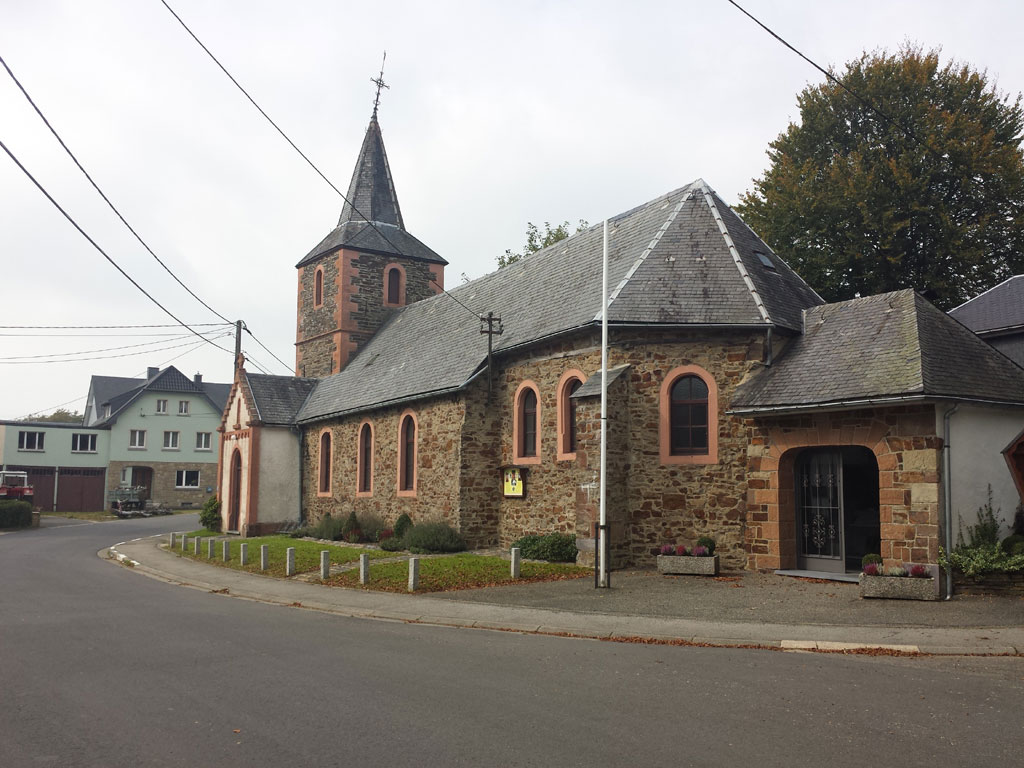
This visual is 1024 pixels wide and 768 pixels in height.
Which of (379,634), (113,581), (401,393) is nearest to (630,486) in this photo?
(379,634)

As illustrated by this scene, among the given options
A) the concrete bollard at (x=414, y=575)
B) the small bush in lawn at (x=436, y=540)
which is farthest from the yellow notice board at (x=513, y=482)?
the concrete bollard at (x=414, y=575)

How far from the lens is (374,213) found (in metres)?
38.3

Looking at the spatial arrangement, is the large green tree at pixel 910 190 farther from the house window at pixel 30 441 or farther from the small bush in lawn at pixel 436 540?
the house window at pixel 30 441

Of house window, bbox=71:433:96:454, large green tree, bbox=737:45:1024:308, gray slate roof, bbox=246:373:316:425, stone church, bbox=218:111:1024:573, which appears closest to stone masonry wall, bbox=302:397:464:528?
stone church, bbox=218:111:1024:573

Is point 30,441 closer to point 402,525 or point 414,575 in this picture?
point 402,525

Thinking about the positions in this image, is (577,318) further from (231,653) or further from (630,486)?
(231,653)

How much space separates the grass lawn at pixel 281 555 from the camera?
66.9 ft

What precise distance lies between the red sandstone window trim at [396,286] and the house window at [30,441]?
1144 inches

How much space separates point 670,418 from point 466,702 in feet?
38.4

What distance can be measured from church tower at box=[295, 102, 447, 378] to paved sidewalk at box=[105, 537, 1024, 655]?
64.7ft

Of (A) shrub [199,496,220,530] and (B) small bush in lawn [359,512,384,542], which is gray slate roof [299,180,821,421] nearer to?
(B) small bush in lawn [359,512,384,542]

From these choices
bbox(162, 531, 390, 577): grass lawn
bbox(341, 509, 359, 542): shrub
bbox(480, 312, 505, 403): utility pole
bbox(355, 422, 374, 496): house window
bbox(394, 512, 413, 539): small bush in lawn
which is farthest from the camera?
bbox(355, 422, 374, 496): house window

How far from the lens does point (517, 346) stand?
21625 millimetres

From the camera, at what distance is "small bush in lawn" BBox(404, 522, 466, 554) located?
21.4 metres
